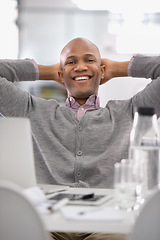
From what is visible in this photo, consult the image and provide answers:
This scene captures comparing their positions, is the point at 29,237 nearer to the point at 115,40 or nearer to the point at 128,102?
the point at 128,102

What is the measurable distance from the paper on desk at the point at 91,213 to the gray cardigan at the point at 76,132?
2.29 ft

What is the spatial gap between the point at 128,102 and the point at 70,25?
3726 mm

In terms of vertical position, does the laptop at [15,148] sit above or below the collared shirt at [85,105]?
below

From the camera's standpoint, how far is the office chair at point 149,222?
0.69 m

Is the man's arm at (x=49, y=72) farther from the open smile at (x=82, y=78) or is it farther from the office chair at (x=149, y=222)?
the office chair at (x=149, y=222)

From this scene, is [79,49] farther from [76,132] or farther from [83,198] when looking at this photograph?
[83,198]

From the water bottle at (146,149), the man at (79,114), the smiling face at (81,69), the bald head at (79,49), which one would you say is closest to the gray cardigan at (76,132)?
the man at (79,114)

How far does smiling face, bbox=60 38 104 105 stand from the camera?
1.86 metres

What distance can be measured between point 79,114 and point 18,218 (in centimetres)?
115

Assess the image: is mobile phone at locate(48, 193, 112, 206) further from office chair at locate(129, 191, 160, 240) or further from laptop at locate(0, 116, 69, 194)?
office chair at locate(129, 191, 160, 240)

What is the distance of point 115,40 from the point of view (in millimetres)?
4379

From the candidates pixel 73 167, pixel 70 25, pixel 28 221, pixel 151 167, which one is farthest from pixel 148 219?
pixel 70 25

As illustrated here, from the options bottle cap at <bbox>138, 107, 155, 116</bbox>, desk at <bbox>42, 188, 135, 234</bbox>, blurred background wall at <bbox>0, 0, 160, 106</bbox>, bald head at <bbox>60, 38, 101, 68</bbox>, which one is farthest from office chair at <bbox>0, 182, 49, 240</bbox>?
blurred background wall at <bbox>0, 0, 160, 106</bbox>

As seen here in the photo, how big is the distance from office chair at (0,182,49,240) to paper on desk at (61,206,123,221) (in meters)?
0.11
